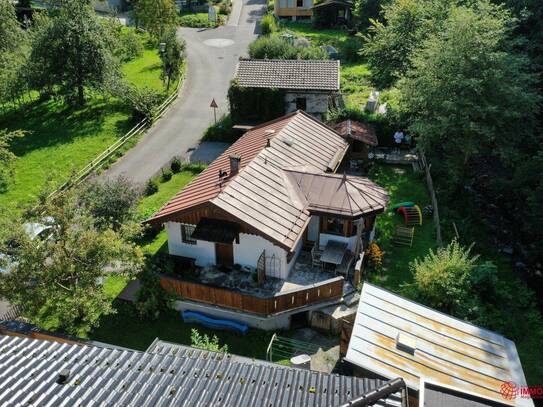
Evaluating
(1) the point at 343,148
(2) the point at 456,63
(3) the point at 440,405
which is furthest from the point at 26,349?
(2) the point at 456,63

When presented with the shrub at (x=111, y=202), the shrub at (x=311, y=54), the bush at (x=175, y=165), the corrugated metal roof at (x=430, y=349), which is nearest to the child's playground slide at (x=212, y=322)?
the corrugated metal roof at (x=430, y=349)

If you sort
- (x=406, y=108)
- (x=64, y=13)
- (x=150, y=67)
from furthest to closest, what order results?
(x=150, y=67), (x=64, y=13), (x=406, y=108)

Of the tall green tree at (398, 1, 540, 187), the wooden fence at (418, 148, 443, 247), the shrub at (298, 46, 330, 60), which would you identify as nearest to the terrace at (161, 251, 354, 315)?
the wooden fence at (418, 148, 443, 247)

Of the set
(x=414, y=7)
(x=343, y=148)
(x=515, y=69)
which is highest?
(x=414, y=7)

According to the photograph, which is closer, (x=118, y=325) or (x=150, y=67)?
(x=118, y=325)

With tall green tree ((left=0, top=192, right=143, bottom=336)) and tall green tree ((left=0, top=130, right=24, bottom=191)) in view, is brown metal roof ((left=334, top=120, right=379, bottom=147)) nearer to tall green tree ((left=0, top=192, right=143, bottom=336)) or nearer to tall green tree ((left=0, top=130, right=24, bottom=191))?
tall green tree ((left=0, top=192, right=143, bottom=336))

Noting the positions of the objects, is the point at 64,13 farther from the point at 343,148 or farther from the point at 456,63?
the point at 456,63

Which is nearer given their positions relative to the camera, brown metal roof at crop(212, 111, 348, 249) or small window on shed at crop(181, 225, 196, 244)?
brown metal roof at crop(212, 111, 348, 249)
